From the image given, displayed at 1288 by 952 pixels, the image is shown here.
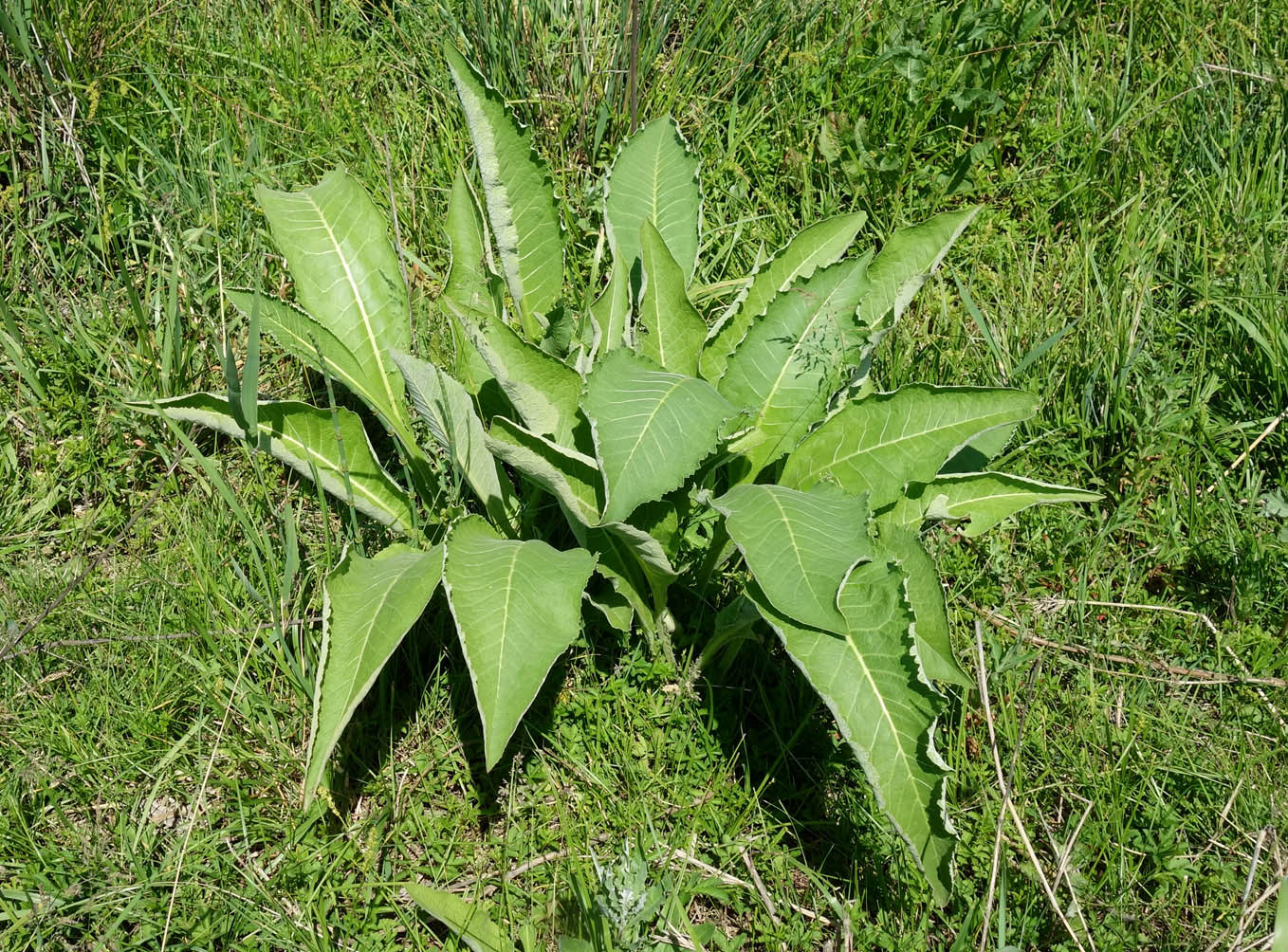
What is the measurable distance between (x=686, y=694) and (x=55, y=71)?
2389 mm

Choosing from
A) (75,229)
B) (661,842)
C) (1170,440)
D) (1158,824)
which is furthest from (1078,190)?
(75,229)

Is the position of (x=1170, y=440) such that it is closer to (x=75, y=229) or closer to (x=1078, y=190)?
(x=1078, y=190)

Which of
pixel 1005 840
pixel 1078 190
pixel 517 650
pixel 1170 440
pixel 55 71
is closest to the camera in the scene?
pixel 517 650

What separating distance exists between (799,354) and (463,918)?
1234mm

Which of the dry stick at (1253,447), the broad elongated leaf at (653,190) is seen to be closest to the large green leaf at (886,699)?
the broad elongated leaf at (653,190)

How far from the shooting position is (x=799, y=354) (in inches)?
86.6

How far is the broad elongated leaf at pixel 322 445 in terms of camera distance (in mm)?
2264

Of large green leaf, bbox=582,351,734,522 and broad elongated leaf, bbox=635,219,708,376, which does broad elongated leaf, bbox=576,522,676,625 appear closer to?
large green leaf, bbox=582,351,734,522

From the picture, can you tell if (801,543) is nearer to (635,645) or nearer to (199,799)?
(635,645)

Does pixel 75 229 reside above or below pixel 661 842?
above

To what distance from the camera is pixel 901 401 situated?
7.15ft

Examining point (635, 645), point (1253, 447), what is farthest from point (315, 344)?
point (1253, 447)

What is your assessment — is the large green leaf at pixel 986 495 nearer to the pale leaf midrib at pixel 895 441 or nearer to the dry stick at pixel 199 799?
the pale leaf midrib at pixel 895 441

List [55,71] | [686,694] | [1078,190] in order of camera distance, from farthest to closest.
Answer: [1078,190], [55,71], [686,694]
